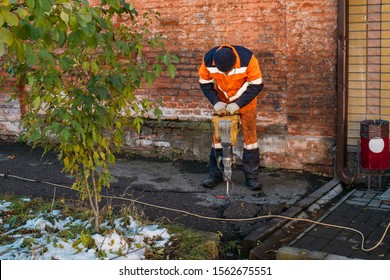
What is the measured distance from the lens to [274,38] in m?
8.42

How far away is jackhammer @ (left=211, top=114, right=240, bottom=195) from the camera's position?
7.18m

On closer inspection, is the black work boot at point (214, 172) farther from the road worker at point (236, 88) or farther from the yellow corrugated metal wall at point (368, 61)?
the yellow corrugated metal wall at point (368, 61)

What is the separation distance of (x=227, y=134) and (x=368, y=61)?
7.77 feet

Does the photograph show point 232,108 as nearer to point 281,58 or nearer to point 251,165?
point 251,165

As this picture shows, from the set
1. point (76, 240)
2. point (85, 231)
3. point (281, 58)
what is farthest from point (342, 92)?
point (76, 240)

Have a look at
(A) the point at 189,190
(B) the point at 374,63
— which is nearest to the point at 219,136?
(A) the point at 189,190

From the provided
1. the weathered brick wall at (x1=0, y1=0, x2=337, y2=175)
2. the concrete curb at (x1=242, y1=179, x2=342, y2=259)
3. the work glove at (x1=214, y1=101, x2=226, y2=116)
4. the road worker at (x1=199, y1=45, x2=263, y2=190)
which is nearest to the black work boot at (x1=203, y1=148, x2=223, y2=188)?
the road worker at (x1=199, y1=45, x2=263, y2=190)

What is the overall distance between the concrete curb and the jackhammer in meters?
1.07

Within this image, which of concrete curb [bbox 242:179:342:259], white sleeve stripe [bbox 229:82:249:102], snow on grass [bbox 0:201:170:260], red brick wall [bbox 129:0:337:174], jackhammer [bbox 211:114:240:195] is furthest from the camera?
red brick wall [bbox 129:0:337:174]

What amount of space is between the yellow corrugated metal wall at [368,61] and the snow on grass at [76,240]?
12.3ft

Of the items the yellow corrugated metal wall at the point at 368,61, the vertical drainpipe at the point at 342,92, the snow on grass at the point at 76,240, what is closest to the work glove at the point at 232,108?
the vertical drainpipe at the point at 342,92

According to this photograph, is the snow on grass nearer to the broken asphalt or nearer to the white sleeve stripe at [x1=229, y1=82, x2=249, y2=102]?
the broken asphalt

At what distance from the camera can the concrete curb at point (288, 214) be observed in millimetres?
5641

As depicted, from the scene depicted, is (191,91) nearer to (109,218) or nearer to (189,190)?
(189,190)
